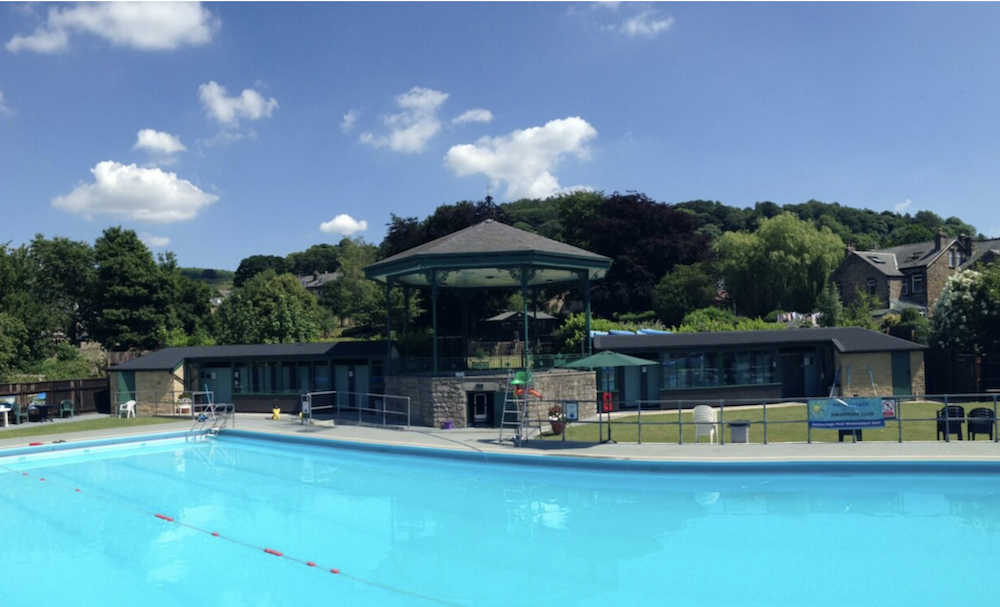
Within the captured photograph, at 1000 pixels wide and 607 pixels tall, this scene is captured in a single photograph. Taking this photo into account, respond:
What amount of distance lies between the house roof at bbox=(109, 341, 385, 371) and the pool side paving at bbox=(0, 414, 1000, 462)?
458cm

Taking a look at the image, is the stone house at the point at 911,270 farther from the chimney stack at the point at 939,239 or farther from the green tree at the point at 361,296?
the green tree at the point at 361,296

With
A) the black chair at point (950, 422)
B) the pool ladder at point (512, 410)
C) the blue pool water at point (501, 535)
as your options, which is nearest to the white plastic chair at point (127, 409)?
the blue pool water at point (501, 535)

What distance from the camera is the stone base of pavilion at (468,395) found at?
20.8m

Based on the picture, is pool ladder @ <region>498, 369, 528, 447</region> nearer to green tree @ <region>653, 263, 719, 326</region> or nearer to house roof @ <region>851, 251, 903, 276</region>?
green tree @ <region>653, 263, 719, 326</region>

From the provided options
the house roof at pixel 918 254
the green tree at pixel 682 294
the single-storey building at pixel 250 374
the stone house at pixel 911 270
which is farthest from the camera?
the house roof at pixel 918 254

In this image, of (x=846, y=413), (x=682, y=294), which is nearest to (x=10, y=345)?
(x=846, y=413)

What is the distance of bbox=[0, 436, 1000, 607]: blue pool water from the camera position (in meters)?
9.05

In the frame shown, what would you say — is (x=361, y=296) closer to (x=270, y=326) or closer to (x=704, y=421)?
(x=270, y=326)

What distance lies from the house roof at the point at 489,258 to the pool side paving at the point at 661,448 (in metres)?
4.98

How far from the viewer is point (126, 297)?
43.8 m

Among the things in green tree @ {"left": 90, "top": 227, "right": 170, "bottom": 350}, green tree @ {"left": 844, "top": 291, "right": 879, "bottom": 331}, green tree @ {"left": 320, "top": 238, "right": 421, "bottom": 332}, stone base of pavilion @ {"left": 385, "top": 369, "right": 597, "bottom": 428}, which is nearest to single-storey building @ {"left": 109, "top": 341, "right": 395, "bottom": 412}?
green tree @ {"left": 320, "top": 238, "right": 421, "bottom": 332}

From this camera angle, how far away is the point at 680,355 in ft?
80.9

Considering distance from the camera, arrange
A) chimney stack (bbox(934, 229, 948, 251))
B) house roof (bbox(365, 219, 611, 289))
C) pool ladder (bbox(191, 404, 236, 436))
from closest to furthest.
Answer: house roof (bbox(365, 219, 611, 289))
pool ladder (bbox(191, 404, 236, 436))
chimney stack (bbox(934, 229, 948, 251))

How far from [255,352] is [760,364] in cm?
1890
